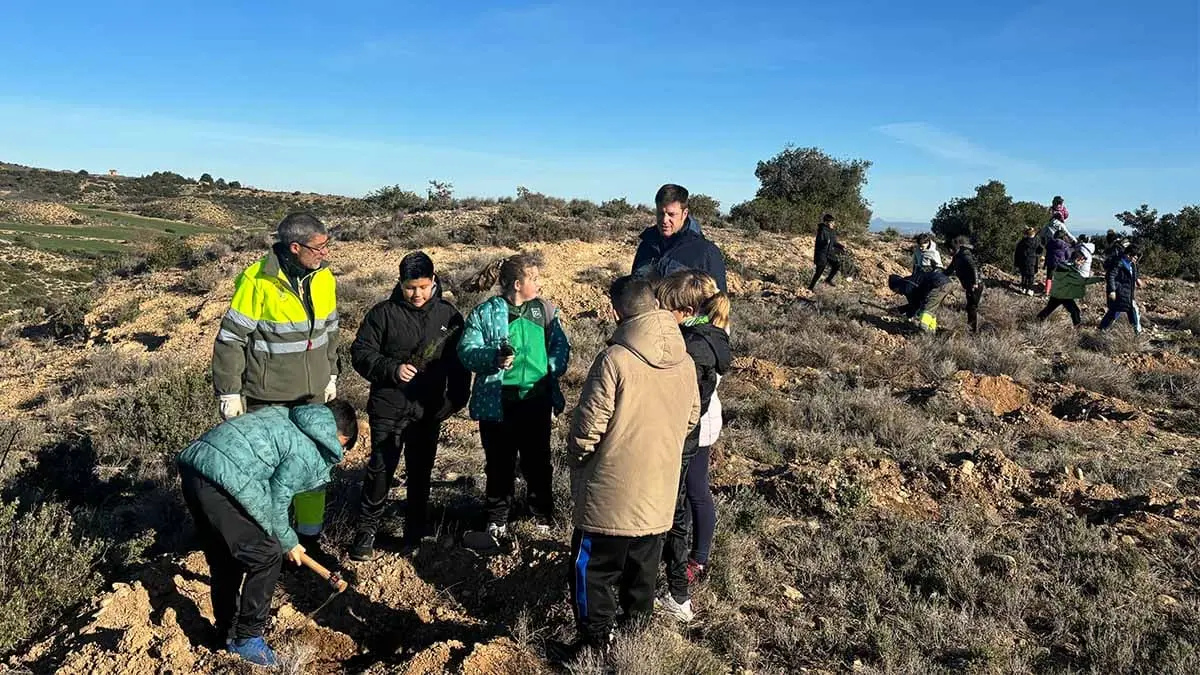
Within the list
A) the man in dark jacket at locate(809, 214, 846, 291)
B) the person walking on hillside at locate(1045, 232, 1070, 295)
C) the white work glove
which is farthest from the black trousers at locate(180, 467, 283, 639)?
the person walking on hillside at locate(1045, 232, 1070, 295)

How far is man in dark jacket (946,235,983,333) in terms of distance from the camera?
10.4 meters

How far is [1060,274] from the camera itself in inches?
418

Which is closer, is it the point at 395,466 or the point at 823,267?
the point at 395,466

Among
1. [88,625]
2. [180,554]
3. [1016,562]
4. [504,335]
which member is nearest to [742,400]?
[1016,562]

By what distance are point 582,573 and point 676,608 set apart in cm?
78

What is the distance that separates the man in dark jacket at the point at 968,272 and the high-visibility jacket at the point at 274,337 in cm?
960

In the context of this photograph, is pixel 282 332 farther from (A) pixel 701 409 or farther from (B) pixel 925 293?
(B) pixel 925 293

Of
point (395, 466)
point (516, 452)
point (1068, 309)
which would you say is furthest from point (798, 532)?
point (1068, 309)

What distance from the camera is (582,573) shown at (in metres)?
2.75

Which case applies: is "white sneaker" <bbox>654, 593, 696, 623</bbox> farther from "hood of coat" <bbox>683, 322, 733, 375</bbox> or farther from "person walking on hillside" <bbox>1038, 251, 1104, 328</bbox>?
"person walking on hillside" <bbox>1038, 251, 1104, 328</bbox>

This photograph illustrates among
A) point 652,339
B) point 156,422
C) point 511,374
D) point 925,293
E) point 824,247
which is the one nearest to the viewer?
point 652,339

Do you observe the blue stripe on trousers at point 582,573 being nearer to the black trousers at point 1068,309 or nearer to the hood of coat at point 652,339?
the hood of coat at point 652,339

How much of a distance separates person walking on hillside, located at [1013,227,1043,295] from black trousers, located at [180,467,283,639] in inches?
603

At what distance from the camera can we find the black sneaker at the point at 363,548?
12.6 feet
